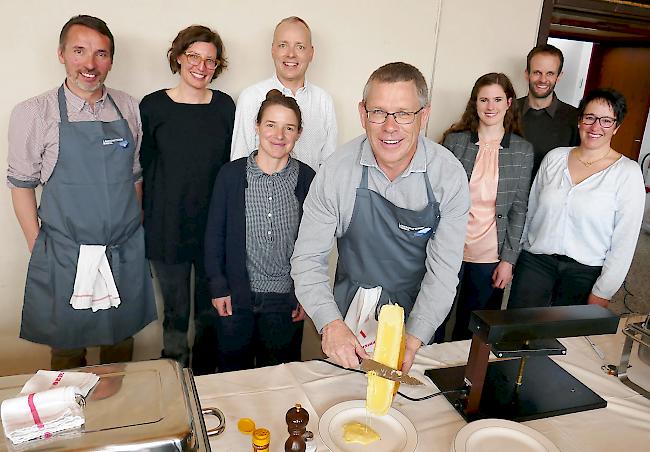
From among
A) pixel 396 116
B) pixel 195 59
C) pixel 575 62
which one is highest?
pixel 575 62

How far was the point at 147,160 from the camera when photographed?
8.07 ft

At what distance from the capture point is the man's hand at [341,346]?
145 centimetres

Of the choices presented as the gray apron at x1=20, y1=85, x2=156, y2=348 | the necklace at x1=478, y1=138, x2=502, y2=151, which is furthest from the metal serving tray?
the necklace at x1=478, y1=138, x2=502, y2=151

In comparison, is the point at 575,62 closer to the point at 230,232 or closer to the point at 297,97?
the point at 297,97

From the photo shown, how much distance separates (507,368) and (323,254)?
693mm

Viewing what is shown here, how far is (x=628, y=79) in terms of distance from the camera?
5902 millimetres

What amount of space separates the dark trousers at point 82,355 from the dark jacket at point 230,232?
0.68 meters

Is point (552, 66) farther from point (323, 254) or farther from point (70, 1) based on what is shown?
point (70, 1)

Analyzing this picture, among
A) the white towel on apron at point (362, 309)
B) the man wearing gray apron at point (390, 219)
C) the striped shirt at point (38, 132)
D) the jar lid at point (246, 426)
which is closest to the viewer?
the jar lid at point (246, 426)

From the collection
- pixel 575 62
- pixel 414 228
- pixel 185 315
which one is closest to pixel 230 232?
pixel 185 315

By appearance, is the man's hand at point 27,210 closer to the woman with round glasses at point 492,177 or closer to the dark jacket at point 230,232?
the dark jacket at point 230,232

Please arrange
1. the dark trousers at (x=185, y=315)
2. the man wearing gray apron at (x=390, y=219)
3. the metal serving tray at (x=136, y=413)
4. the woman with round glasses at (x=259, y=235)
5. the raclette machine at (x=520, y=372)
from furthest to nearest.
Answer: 1. the dark trousers at (x=185, y=315)
2. the woman with round glasses at (x=259, y=235)
3. the man wearing gray apron at (x=390, y=219)
4. the raclette machine at (x=520, y=372)
5. the metal serving tray at (x=136, y=413)

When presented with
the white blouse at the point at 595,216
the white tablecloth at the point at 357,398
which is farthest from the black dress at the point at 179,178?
the white blouse at the point at 595,216

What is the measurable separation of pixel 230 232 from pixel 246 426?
1.08 m
